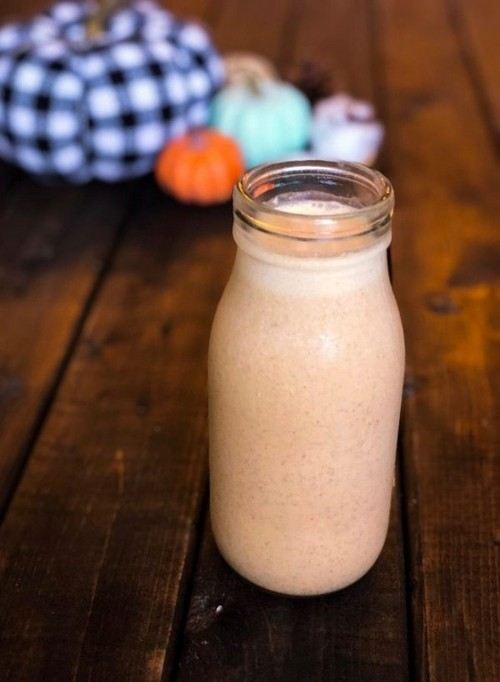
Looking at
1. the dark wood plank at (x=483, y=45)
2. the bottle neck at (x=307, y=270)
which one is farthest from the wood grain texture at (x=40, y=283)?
the dark wood plank at (x=483, y=45)

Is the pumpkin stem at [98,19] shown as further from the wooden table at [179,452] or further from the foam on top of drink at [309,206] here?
the foam on top of drink at [309,206]

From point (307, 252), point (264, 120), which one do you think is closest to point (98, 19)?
point (264, 120)

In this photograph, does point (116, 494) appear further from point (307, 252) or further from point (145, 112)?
point (145, 112)

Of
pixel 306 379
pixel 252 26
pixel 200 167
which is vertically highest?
pixel 306 379

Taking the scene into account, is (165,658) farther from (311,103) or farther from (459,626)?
(311,103)

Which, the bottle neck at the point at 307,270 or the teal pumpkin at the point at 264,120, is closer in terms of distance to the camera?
the bottle neck at the point at 307,270

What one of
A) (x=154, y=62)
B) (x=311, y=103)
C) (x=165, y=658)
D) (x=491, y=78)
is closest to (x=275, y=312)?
(x=165, y=658)
